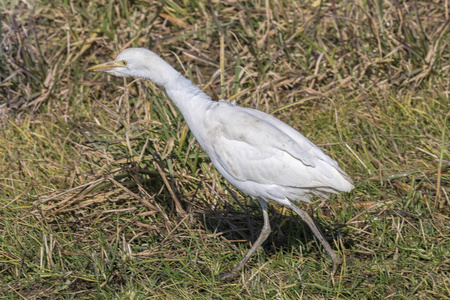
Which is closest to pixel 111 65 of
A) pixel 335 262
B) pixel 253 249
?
pixel 253 249

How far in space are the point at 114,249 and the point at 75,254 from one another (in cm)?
27

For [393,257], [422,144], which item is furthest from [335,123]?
[393,257]

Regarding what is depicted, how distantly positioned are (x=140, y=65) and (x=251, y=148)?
86cm

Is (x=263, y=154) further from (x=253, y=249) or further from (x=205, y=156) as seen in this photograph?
Answer: (x=205, y=156)

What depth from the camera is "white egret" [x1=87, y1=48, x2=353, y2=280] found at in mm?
3611

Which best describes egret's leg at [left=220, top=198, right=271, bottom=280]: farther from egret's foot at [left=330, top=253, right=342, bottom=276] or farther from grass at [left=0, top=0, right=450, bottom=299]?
egret's foot at [left=330, top=253, right=342, bottom=276]

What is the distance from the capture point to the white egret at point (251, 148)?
3611 mm

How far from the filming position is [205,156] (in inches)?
178

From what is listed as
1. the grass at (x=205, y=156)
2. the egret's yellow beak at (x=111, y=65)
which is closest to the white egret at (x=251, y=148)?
the egret's yellow beak at (x=111, y=65)

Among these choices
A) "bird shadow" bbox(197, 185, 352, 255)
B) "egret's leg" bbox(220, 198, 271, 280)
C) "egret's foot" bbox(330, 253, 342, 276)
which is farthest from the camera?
"bird shadow" bbox(197, 185, 352, 255)

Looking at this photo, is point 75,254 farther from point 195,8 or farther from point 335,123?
point 195,8

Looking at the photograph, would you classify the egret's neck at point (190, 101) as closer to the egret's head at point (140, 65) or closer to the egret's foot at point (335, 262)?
the egret's head at point (140, 65)

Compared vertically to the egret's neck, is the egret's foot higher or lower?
lower

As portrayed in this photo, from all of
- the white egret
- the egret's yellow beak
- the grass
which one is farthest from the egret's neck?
the grass
